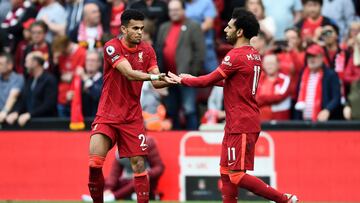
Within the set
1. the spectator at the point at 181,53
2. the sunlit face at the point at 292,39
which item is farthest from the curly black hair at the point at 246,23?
the spectator at the point at 181,53

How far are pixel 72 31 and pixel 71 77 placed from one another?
1.45 meters

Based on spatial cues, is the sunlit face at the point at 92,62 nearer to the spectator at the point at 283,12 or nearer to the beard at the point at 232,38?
the spectator at the point at 283,12

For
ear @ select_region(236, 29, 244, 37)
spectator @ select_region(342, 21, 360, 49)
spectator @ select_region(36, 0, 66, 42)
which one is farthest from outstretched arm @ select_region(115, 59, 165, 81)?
spectator @ select_region(36, 0, 66, 42)

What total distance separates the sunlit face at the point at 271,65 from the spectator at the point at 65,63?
125 inches

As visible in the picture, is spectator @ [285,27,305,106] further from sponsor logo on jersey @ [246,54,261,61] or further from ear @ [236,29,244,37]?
ear @ [236,29,244,37]

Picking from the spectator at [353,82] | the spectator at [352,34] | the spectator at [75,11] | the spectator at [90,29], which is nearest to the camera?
the spectator at [353,82]

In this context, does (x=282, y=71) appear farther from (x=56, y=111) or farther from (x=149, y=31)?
(x=56, y=111)

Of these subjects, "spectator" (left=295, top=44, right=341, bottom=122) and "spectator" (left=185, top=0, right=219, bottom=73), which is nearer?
"spectator" (left=295, top=44, right=341, bottom=122)

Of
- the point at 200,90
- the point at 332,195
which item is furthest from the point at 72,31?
the point at 332,195

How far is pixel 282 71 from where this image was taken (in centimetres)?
1770

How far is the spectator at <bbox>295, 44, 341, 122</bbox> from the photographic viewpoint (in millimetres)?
16908

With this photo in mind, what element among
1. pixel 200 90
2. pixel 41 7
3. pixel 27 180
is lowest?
pixel 27 180

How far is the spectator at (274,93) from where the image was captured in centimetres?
1738

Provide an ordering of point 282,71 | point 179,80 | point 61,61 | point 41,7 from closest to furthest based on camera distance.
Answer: point 179,80 → point 282,71 → point 61,61 → point 41,7
